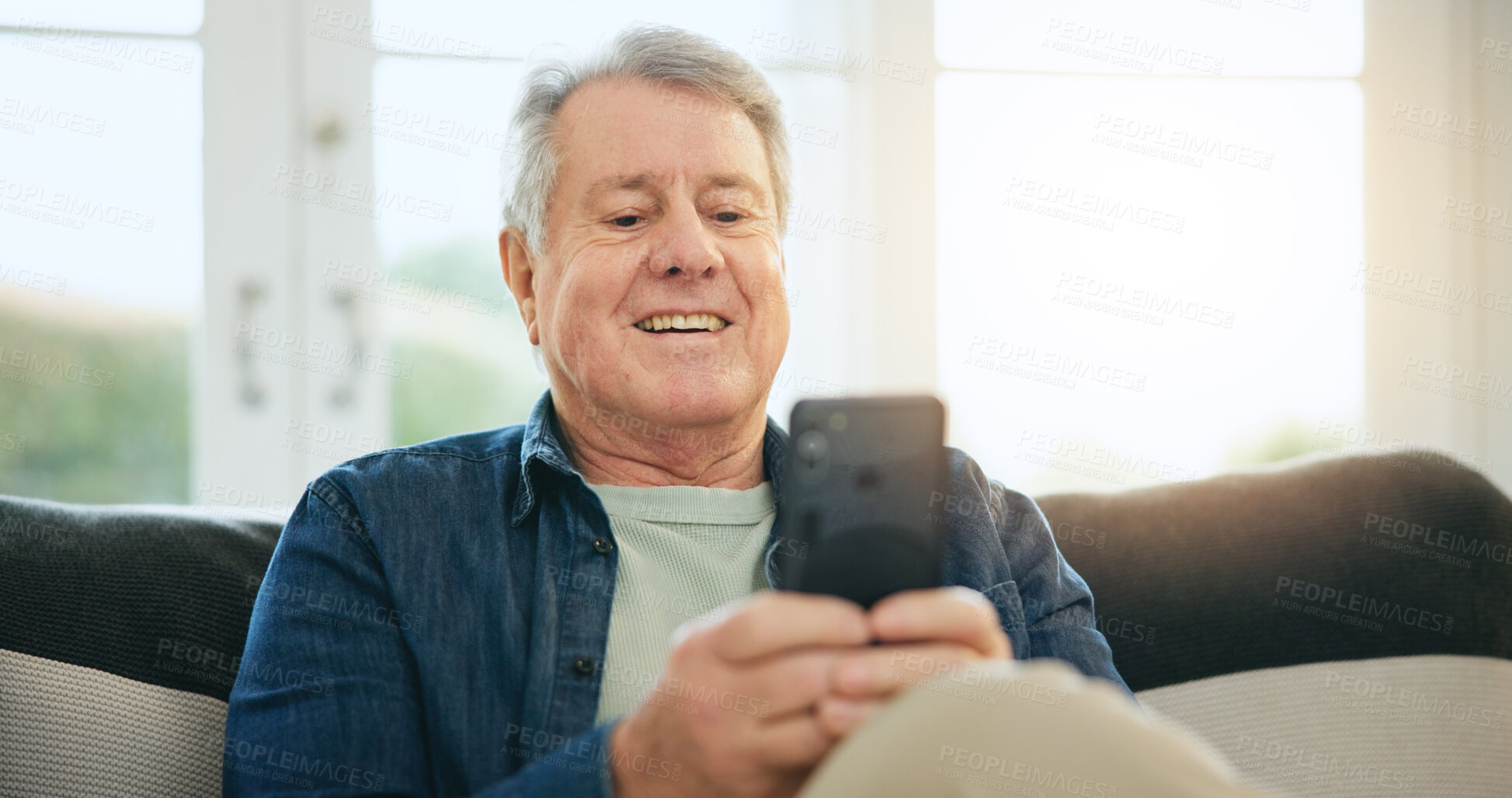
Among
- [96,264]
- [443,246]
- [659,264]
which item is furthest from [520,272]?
[96,264]

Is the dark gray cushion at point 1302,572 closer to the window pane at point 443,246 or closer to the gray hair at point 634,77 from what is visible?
the gray hair at point 634,77

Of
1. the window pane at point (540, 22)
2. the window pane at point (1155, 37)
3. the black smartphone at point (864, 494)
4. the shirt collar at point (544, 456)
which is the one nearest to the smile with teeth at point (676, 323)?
the shirt collar at point (544, 456)

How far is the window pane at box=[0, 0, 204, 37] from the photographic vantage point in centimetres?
214

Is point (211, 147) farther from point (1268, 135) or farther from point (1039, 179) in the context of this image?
point (1268, 135)

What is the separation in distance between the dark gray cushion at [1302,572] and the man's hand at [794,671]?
65 centimetres

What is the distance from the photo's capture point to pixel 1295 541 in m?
1.25

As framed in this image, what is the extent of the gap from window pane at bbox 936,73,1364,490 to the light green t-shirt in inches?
52.6

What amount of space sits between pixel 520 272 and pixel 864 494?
2.40ft

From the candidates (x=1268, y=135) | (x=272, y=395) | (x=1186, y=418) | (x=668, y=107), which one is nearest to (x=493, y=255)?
(x=272, y=395)

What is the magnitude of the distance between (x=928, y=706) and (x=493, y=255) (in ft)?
6.17

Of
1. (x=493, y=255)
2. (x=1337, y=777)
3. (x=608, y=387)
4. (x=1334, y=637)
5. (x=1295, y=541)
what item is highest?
(x=493, y=255)

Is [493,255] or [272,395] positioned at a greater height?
[493,255]

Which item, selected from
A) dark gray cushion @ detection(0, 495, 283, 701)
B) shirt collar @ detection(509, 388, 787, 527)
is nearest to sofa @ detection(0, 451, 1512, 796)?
dark gray cushion @ detection(0, 495, 283, 701)

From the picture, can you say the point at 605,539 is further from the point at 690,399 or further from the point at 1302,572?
the point at 1302,572
